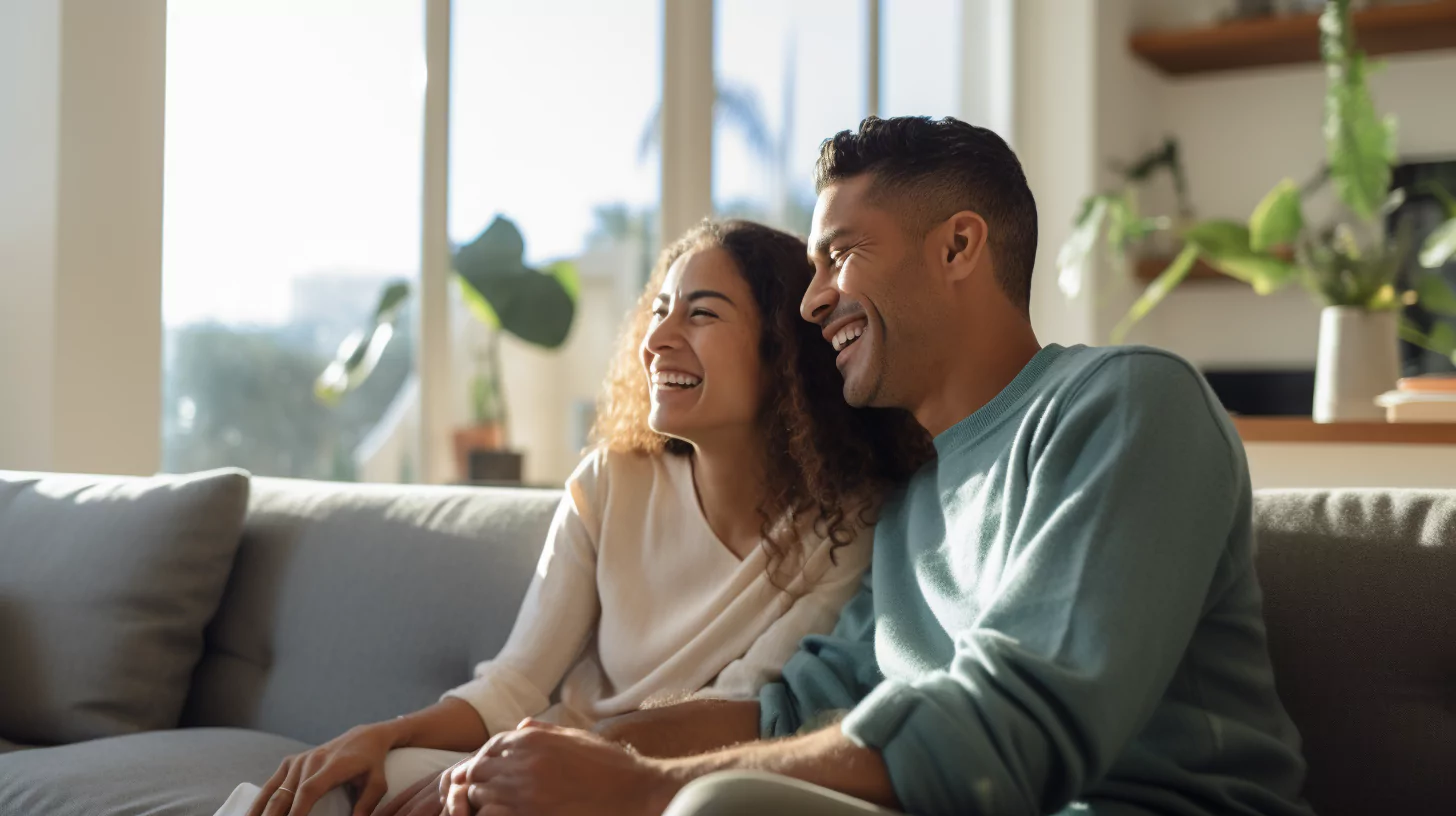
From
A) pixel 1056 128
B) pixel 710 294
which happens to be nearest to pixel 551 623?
pixel 710 294

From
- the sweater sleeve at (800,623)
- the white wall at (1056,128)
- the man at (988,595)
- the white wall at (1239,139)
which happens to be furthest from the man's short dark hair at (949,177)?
the white wall at (1239,139)

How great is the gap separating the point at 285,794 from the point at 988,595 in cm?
74

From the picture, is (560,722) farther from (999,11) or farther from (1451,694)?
(999,11)

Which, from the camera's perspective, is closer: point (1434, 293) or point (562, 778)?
point (562, 778)

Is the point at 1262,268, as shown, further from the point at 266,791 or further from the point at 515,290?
the point at 266,791

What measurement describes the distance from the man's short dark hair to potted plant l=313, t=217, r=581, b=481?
207 centimetres

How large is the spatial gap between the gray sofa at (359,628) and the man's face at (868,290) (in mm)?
449

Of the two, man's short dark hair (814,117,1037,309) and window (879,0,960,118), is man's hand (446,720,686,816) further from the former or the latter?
window (879,0,960,118)

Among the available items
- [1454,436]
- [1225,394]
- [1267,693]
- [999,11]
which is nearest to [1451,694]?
[1267,693]

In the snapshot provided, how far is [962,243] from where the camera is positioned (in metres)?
1.42

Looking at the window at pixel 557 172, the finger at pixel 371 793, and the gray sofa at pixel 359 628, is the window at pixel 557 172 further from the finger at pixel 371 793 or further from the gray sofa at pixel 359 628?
the finger at pixel 371 793

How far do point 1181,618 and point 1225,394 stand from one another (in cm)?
417

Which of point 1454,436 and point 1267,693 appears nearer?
point 1267,693

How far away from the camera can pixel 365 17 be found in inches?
132
